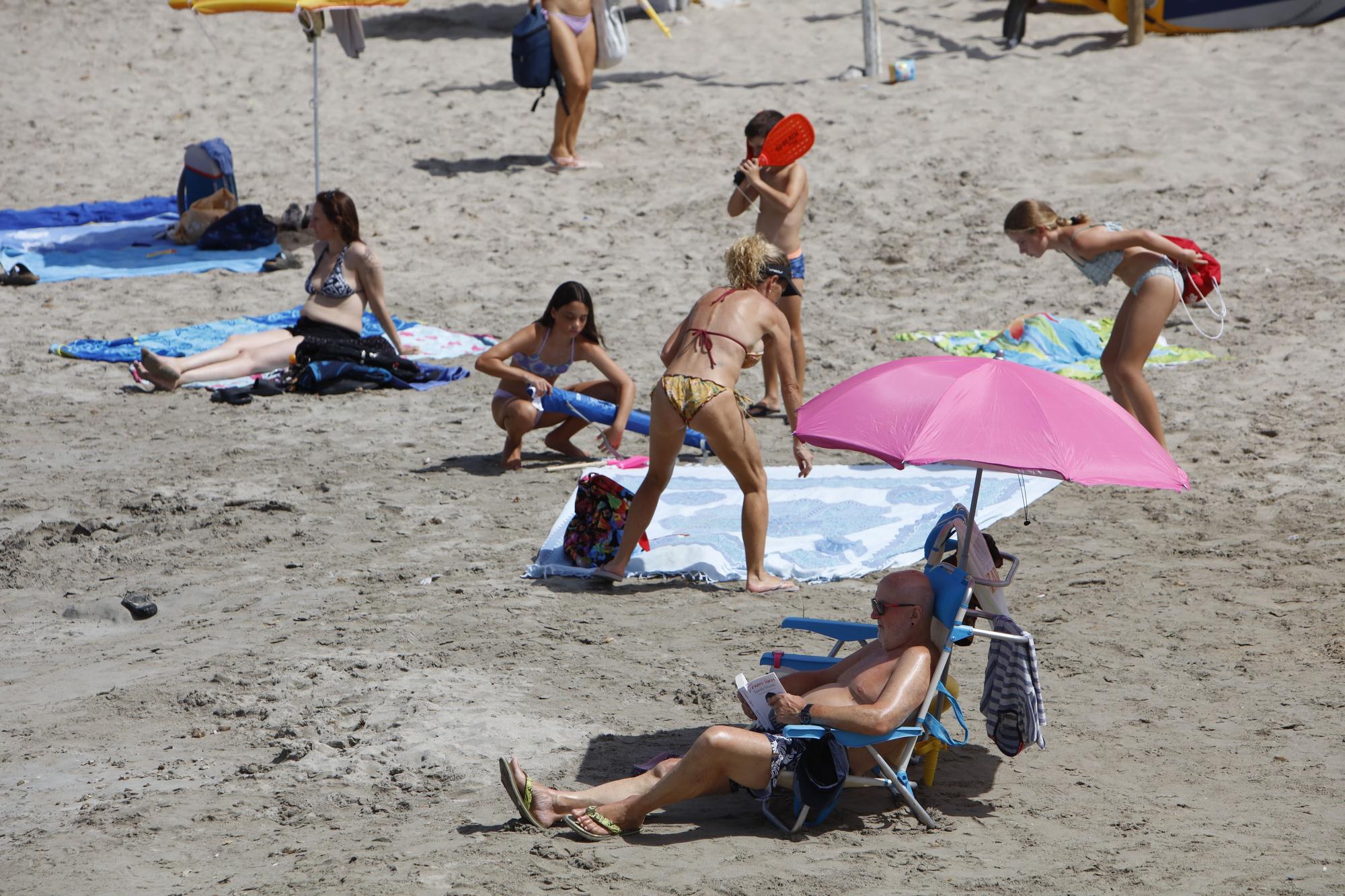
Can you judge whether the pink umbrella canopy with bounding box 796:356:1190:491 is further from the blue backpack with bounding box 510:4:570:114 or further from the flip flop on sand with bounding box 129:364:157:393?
the blue backpack with bounding box 510:4:570:114

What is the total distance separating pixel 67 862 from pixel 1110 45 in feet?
45.4

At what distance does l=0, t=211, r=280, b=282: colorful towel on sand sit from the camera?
11.6m

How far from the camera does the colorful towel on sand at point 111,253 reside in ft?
38.0

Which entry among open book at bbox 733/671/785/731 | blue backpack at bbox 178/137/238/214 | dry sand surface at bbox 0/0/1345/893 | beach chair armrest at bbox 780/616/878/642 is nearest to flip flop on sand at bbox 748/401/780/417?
dry sand surface at bbox 0/0/1345/893

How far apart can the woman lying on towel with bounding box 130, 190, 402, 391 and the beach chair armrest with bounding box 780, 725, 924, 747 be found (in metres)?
5.85

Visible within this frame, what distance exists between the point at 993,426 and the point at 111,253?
10168 millimetres

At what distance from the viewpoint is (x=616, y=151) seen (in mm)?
13453

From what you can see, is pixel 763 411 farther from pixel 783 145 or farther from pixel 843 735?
pixel 843 735

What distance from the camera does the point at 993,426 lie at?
3.87m

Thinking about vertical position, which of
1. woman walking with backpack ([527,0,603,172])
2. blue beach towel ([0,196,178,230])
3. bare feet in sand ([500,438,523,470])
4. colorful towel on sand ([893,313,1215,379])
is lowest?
bare feet in sand ([500,438,523,470])

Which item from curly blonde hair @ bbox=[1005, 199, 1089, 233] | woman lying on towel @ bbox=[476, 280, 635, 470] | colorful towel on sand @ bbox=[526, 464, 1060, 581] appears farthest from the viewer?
woman lying on towel @ bbox=[476, 280, 635, 470]

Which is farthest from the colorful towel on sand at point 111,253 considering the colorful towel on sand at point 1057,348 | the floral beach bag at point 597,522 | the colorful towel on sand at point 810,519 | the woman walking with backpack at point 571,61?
the floral beach bag at point 597,522

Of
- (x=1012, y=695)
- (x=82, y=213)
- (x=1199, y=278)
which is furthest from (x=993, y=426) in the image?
(x=82, y=213)

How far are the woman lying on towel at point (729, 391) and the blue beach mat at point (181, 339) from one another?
4.26m
